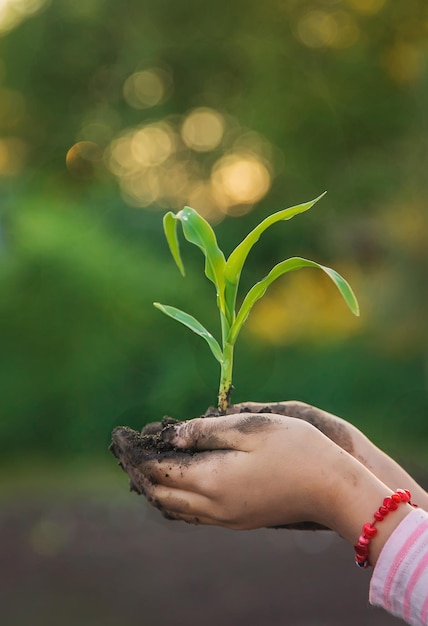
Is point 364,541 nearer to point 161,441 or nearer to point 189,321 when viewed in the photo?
point 161,441

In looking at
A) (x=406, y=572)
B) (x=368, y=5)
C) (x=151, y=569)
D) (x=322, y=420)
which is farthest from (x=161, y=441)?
(x=368, y=5)

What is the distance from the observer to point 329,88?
4.50m

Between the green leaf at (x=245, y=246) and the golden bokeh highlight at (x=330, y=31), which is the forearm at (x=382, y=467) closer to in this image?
the green leaf at (x=245, y=246)

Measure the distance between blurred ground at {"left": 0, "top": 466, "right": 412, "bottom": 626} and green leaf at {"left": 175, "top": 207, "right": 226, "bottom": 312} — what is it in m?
2.13

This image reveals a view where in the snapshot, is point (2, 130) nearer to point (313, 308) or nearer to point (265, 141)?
point (265, 141)

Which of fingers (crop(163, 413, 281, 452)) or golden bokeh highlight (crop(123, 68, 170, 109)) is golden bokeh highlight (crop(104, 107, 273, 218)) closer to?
golden bokeh highlight (crop(123, 68, 170, 109))

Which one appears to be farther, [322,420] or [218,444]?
[322,420]

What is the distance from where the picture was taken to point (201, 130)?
4.38 meters

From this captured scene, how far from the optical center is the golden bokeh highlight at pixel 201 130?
170 inches

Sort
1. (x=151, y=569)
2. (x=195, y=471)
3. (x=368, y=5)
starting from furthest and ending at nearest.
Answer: (x=368, y=5), (x=151, y=569), (x=195, y=471)

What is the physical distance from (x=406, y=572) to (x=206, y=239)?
0.48 metres

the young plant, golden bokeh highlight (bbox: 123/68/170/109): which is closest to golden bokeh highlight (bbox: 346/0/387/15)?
Answer: golden bokeh highlight (bbox: 123/68/170/109)

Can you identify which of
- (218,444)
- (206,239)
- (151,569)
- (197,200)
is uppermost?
(197,200)

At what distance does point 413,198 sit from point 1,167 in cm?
240
